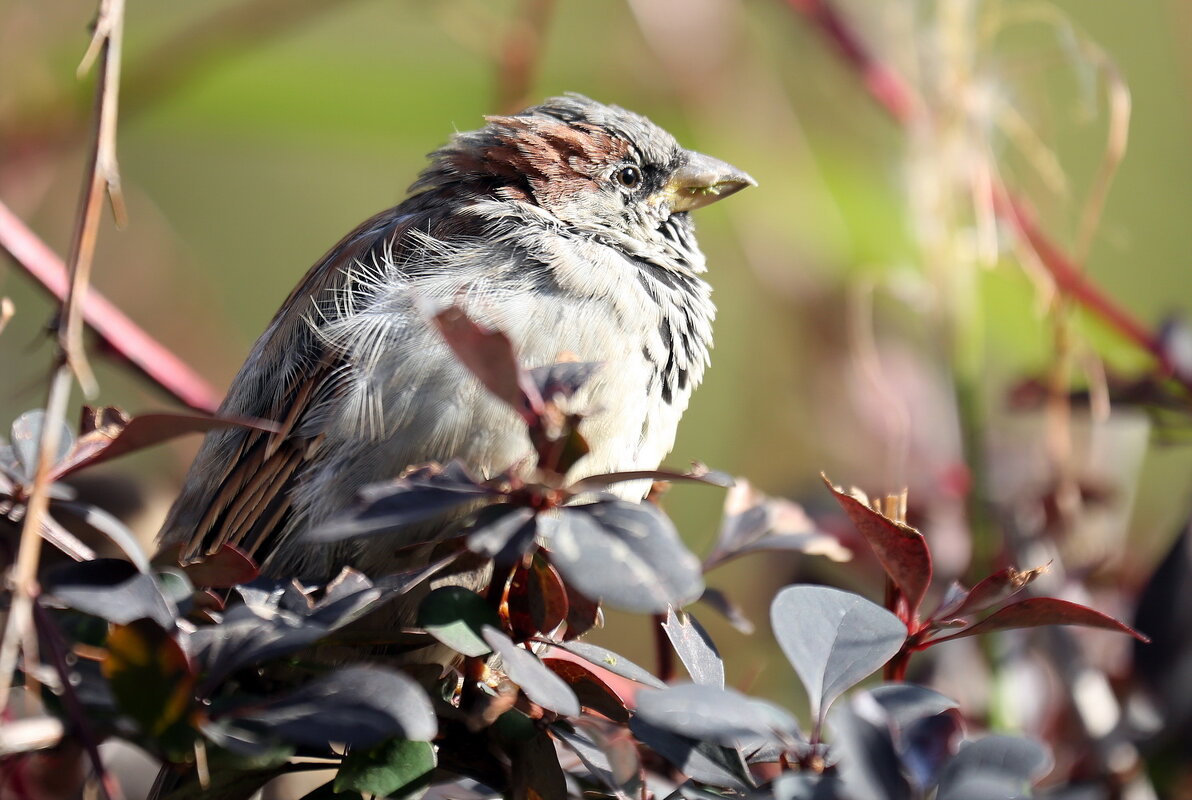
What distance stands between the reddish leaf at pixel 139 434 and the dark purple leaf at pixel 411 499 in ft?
0.32

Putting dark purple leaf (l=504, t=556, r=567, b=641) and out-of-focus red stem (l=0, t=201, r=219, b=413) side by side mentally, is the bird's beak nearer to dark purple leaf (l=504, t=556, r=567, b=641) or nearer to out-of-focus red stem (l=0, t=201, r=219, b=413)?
out-of-focus red stem (l=0, t=201, r=219, b=413)

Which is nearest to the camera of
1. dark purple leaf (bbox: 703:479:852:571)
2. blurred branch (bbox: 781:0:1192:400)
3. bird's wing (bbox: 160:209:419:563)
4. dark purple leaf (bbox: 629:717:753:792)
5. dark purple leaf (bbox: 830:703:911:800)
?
dark purple leaf (bbox: 830:703:911:800)

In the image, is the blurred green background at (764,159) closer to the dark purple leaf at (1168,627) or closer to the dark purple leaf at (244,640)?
the dark purple leaf at (1168,627)

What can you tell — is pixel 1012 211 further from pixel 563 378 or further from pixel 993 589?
pixel 563 378

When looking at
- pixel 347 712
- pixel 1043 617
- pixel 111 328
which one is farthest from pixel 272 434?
pixel 1043 617

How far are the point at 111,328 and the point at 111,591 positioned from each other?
2.61 ft

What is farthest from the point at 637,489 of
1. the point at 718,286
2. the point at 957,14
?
the point at 718,286

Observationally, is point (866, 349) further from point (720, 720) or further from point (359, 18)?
point (359, 18)

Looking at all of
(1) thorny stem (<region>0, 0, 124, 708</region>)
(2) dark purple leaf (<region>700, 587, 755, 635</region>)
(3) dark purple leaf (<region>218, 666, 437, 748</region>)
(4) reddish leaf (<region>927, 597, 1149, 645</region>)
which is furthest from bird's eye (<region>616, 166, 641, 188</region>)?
(3) dark purple leaf (<region>218, 666, 437, 748</region>)

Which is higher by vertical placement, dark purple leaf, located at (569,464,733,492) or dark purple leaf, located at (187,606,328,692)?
dark purple leaf, located at (569,464,733,492)

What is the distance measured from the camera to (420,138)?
2.27 m

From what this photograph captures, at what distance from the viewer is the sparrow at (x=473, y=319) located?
1.19 m

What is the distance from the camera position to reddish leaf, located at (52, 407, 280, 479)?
682 mm

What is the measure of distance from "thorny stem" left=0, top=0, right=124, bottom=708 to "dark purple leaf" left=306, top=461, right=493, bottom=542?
16cm
